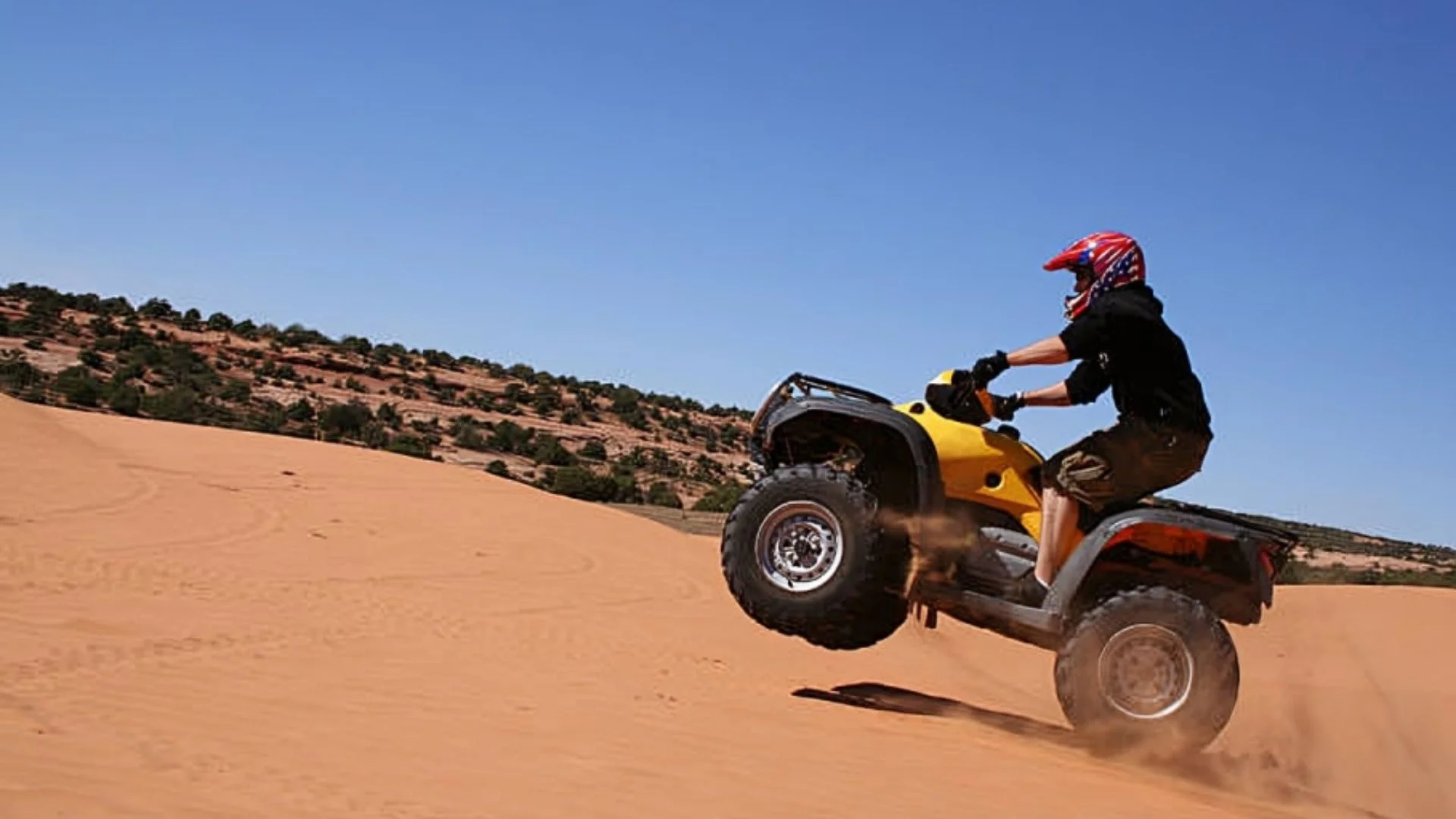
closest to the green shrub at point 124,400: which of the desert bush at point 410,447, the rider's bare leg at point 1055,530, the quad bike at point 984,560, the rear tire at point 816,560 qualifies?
the desert bush at point 410,447

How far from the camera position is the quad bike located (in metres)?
6.72

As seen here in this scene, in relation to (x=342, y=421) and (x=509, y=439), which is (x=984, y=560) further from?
(x=509, y=439)

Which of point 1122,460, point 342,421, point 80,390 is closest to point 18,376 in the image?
point 80,390

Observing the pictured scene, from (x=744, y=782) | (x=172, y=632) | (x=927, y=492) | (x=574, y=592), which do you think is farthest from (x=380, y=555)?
(x=744, y=782)

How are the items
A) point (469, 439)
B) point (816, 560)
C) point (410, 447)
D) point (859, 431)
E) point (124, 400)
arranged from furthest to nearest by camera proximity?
point (469, 439), point (410, 447), point (124, 400), point (859, 431), point (816, 560)

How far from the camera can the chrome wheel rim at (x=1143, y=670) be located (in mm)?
6699

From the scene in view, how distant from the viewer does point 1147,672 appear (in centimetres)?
675

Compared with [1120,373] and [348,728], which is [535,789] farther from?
[1120,373]

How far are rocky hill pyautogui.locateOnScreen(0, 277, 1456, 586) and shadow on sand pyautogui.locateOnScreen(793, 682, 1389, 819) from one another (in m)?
16.4

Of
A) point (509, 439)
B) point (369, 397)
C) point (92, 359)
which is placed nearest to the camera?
point (92, 359)

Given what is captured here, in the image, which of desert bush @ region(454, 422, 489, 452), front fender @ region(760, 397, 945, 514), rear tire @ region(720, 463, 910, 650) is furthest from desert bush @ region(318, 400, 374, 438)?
rear tire @ region(720, 463, 910, 650)

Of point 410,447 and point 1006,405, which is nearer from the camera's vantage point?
point 1006,405

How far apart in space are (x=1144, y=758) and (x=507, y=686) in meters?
3.50

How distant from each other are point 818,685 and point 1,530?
7.63 metres
